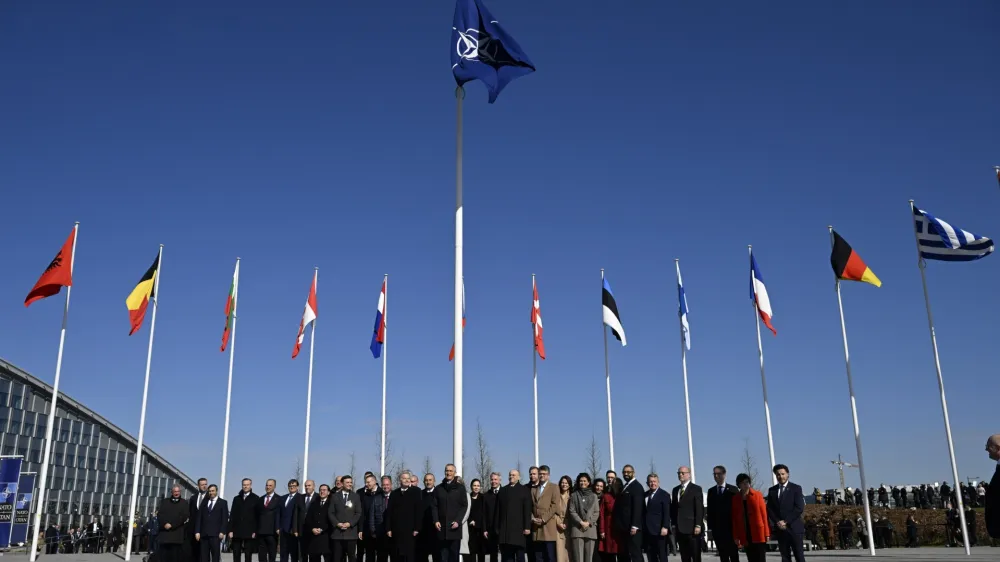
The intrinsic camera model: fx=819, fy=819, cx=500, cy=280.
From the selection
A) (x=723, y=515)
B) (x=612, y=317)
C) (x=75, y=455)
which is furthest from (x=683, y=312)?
(x=75, y=455)

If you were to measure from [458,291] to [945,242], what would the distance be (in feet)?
50.7

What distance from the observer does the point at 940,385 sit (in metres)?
23.2

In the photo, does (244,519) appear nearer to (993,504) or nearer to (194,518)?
(194,518)

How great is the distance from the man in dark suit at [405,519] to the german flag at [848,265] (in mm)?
15748

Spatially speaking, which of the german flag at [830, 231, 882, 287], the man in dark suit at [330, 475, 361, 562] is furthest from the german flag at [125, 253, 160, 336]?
the german flag at [830, 231, 882, 287]

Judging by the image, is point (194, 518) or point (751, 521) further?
point (194, 518)

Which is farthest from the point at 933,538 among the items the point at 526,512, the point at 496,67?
the point at 496,67

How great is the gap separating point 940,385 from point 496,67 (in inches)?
636

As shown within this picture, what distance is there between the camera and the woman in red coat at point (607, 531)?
16.1 m

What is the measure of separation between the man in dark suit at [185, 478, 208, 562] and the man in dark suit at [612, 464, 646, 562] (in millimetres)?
9648

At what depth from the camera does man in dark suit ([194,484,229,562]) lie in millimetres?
18750

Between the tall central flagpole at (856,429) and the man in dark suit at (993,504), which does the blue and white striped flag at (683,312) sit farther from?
the man in dark suit at (993,504)

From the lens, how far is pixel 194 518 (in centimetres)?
1894

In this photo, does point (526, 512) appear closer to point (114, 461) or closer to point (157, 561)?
point (157, 561)
